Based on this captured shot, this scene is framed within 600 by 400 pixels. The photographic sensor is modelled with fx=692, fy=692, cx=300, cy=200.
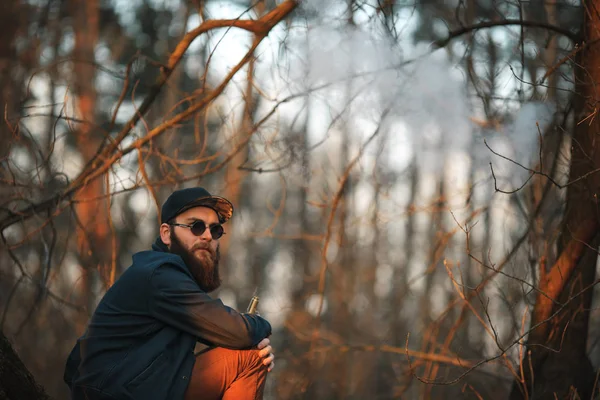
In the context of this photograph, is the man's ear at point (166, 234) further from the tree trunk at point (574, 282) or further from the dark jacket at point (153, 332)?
the tree trunk at point (574, 282)

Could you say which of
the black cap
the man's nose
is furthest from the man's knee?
the black cap

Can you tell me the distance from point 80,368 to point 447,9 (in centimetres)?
599

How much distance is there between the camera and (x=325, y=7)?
16.3 ft

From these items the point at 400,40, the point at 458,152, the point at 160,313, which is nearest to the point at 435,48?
the point at 400,40

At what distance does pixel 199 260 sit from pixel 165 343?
598mm

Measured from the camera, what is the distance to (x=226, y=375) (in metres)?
3.24

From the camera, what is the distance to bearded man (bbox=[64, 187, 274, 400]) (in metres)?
3.05

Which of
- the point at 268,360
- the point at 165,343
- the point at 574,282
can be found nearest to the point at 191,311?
the point at 165,343

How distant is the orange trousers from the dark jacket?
0.17 feet

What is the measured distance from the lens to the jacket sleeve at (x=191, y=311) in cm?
312

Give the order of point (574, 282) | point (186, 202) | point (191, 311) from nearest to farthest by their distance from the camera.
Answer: point (191, 311) → point (186, 202) → point (574, 282)

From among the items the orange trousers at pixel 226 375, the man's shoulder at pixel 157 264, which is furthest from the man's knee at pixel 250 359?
the man's shoulder at pixel 157 264

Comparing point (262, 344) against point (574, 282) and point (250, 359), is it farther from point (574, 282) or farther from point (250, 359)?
point (574, 282)

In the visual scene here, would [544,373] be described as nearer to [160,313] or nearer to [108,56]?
[160,313]
